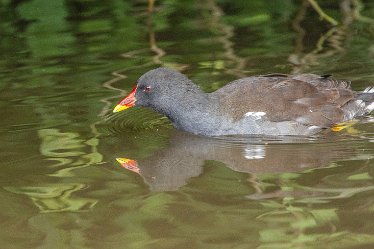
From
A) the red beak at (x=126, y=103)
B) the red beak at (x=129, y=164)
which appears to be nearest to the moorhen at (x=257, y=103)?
the red beak at (x=126, y=103)

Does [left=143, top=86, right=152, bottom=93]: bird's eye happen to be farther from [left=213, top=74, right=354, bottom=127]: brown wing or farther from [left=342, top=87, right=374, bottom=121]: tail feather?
[left=342, top=87, right=374, bottom=121]: tail feather

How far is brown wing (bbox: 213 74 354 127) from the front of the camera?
7.51 m

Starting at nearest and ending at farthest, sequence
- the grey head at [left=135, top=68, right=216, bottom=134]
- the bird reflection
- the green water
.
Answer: the green water
the bird reflection
the grey head at [left=135, top=68, right=216, bottom=134]

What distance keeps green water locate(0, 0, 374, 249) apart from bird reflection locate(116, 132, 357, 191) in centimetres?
2

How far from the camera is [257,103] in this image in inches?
296

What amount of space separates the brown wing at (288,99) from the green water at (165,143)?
277 millimetres

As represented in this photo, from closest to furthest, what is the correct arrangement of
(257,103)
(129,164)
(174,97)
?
(129,164) < (257,103) < (174,97)

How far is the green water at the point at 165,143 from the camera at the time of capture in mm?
5559

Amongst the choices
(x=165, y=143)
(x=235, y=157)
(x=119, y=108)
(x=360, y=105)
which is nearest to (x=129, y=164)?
(x=165, y=143)

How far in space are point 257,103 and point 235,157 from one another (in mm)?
708

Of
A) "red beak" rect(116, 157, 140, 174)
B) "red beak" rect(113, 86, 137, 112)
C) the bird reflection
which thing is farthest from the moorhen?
"red beak" rect(116, 157, 140, 174)

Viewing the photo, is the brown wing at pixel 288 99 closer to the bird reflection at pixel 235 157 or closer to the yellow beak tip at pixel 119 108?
the bird reflection at pixel 235 157

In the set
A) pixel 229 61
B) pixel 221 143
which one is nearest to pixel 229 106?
pixel 221 143

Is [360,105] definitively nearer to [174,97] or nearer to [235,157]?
[235,157]
